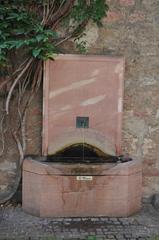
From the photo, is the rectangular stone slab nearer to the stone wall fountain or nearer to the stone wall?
the stone wall fountain

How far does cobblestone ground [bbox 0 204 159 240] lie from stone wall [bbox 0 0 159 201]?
562 mm

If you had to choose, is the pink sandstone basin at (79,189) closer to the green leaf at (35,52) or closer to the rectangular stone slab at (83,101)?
the rectangular stone slab at (83,101)

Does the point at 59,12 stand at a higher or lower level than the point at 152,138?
higher

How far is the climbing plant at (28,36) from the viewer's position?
378 cm

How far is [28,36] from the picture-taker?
12.4 ft

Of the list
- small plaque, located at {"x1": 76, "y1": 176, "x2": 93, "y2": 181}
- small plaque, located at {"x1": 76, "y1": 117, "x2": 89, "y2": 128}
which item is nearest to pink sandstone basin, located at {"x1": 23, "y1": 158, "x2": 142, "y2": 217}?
small plaque, located at {"x1": 76, "y1": 176, "x2": 93, "y2": 181}

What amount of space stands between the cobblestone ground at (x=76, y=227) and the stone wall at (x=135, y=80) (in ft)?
1.84

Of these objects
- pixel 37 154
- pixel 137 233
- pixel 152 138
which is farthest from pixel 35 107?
pixel 137 233

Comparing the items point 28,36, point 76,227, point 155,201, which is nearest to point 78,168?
point 76,227

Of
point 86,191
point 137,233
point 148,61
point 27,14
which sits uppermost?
point 27,14

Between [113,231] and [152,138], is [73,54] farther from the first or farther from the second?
[113,231]

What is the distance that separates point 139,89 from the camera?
4.27m

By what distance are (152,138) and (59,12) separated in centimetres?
170

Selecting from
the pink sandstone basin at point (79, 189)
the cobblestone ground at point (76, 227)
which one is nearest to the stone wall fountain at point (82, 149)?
the pink sandstone basin at point (79, 189)
